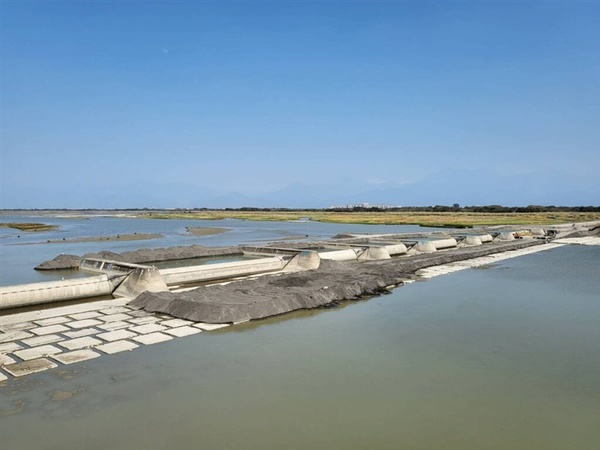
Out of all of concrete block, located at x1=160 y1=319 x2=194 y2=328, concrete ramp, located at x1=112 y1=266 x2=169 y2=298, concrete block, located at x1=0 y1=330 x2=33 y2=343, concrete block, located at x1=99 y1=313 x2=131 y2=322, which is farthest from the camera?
concrete ramp, located at x1=112 y1=266 x2=169 y2=298

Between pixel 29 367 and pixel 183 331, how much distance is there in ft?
12.3

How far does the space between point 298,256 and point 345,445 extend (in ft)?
55.4

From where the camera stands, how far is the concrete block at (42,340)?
10875mm

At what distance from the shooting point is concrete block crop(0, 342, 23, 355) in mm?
10252

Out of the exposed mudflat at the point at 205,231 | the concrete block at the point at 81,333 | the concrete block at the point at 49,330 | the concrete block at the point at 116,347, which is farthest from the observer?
the exposed mudflat at the point at 205,231

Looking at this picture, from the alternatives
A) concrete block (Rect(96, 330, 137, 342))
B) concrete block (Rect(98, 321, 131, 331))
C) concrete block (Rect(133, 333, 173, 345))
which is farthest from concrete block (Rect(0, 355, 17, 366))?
concrete block (Rect(133, 333, 173, 345))

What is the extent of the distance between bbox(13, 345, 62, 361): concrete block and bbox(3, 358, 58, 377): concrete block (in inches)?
12.2

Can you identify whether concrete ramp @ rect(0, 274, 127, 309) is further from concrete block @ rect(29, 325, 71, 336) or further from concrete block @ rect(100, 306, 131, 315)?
concrete block @ rect(29, 325, 71, 336)

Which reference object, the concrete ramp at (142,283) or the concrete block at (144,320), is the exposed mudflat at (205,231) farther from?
the concrete block at (144,320)

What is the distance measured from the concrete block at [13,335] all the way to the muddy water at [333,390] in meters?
2.86

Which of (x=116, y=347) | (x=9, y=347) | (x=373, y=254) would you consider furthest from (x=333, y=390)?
(x=373, y=254)

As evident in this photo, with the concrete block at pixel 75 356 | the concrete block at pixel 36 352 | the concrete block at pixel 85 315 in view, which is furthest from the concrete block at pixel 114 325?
the concrete block at pixel 75 356

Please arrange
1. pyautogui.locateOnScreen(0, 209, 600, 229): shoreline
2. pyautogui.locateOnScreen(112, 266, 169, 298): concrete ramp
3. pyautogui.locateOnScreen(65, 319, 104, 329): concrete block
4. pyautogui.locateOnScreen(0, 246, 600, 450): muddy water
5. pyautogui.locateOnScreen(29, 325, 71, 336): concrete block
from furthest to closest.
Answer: pyautogui.locateOnScreen(0, 209, 600, 229): shoreline
pyautogui.locateOnScreen(112, 266, 169, 298): concrete ramp
pyautogui.locateOnScreen(65, 319, 104, 329): concrete block
pyautogui.locateOnScreen(29, 325, 71, 336): concrete block
pyautogui.locateOnScreen(0, 246, 600, 450): muddy water

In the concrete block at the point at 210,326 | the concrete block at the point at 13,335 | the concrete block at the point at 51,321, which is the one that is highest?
the concrete block at the point at 51,321
